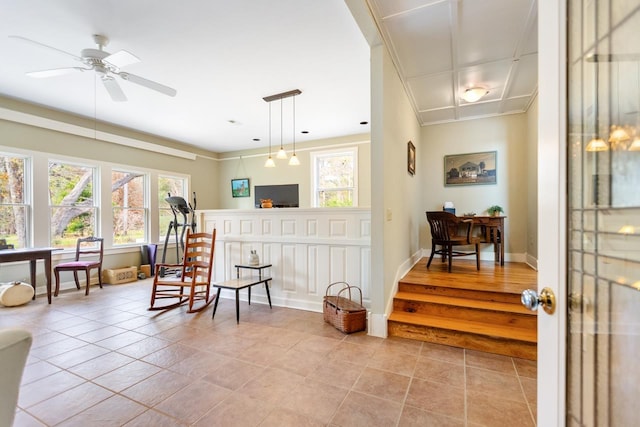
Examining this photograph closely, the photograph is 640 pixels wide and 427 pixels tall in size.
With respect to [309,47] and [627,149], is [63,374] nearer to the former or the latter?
[627,149]

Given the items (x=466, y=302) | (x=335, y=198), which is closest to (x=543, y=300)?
(x=466, y=302)

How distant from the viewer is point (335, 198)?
625cm

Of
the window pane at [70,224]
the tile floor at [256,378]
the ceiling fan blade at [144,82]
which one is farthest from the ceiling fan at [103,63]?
the window pane at [70,224]

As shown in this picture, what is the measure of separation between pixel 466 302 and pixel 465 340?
45 cm

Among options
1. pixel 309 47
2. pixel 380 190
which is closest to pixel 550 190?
pixel 380 190

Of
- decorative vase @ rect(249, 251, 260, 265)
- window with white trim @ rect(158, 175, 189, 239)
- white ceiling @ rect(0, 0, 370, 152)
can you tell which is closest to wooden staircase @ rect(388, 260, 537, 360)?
decorative vase @ rect(249, 251, 260, 265)

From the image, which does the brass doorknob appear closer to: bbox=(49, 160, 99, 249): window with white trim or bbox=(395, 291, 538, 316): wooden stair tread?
bbox=(395, 291, 538, 316): wooden stair tread

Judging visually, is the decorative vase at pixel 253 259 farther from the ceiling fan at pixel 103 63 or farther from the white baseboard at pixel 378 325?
the ceiling fan at pixel 103 63

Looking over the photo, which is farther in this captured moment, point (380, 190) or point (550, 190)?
point (380, 190)

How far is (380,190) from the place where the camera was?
267 cm

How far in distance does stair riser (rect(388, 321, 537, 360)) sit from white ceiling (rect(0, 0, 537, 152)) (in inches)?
106

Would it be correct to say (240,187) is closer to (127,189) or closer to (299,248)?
(127,189)

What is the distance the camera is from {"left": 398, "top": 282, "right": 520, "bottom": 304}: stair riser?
275 centimetres

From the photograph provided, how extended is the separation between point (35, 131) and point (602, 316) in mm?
6292
